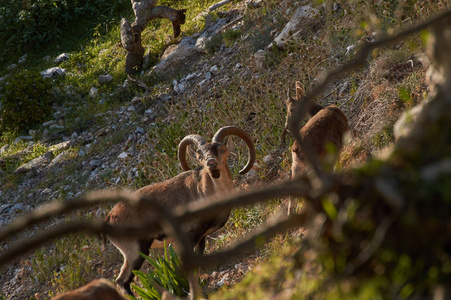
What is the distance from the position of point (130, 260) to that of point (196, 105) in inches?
220

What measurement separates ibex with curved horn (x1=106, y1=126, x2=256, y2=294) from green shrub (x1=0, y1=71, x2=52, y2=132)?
9.51 meters

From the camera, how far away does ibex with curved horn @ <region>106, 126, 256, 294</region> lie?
7.25 metres

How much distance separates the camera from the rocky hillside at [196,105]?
8656mm

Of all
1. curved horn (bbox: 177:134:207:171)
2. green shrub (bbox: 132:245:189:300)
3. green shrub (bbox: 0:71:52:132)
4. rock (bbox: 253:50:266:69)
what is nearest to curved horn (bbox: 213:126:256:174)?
curved horn (bbox: 177:134:207:171)

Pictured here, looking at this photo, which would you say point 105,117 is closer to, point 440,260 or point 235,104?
point 235,104

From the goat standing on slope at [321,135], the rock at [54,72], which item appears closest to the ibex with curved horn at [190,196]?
the goat standing on slope at [321,135]

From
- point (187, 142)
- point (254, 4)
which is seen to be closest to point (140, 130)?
point (254, 4)

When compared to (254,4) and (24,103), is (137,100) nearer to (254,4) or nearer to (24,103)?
(24,103)

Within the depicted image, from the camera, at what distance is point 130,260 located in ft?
24.1

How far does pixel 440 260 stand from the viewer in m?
2.41

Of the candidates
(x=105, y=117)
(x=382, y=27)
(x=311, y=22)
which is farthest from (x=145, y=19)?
(x=382, y=27)

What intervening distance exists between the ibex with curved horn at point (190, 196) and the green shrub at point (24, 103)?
951cm

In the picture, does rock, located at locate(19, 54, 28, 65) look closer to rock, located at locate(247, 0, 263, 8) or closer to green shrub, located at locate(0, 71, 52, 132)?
green shrub, located at locate(0, 71, 52, 132)

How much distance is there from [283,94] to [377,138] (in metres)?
3.23
